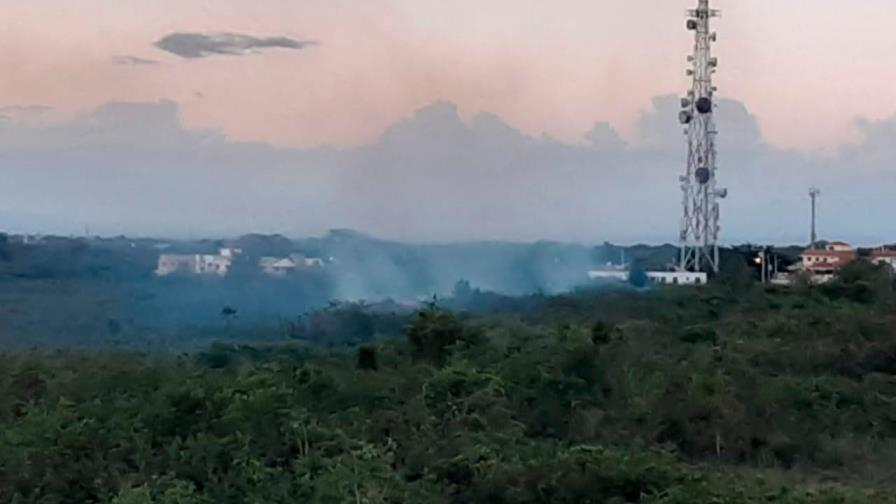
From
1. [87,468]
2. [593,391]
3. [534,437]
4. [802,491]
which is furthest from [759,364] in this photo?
[87,468]

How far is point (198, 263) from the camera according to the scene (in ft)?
146

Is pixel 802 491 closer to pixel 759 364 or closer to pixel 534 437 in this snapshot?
pixel 534 437

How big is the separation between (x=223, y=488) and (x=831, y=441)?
8.76m

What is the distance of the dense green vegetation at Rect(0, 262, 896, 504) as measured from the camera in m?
12.7

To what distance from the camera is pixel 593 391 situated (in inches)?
737

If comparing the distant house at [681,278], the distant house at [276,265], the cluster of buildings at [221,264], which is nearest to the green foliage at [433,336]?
the distant house at [681,278]

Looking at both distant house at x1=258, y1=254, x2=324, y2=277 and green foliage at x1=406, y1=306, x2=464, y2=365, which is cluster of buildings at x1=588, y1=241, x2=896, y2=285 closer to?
distant house at x1=258, y1=254, x2=324, y2=277

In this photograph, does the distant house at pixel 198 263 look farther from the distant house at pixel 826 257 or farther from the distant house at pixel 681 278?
the distant house at pixel 826 257

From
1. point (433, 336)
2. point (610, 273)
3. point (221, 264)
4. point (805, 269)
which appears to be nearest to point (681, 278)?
point (805, 269)

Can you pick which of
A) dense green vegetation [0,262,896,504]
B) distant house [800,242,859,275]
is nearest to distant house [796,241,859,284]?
distant house [800,242,859,275]

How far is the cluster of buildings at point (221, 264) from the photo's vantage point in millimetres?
44250

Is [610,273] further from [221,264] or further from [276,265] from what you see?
[221,264]

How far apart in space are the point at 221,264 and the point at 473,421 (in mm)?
31019

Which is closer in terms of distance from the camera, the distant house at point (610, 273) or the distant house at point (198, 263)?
the distant house at point (198, 263)
